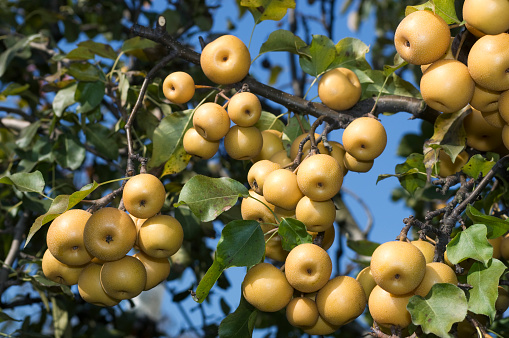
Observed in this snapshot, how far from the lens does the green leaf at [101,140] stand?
6.57 feet

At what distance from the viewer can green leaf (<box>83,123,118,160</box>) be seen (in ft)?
6.57

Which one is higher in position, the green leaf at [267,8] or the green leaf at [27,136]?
the green leaf at [267,8]

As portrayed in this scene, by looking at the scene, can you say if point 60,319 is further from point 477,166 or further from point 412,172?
point 477,166

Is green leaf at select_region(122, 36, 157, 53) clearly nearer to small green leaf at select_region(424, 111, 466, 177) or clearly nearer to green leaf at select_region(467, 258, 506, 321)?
small green leaf at select_region(424, 111, 466, 177)

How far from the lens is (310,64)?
151 cm

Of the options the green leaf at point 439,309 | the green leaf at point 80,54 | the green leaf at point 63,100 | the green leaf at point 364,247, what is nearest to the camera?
the green leaf at point 439,309

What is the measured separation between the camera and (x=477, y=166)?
53.4 inches

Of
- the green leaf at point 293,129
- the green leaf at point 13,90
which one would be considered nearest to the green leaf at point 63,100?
the green leaf at point 13,90

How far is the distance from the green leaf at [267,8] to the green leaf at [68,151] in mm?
955

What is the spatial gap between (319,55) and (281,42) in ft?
0.41

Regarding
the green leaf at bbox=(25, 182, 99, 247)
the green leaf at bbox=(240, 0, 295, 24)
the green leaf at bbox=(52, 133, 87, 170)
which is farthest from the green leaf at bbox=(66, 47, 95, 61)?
the green leaf at bbox=(25, 182, 99, 247)

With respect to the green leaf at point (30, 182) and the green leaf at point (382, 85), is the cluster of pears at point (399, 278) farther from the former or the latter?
the green leaf at point (30, 182)

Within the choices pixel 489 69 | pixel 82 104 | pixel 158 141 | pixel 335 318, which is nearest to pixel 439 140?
pixel 489 69

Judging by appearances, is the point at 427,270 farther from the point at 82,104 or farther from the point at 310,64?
the point at 82,104
